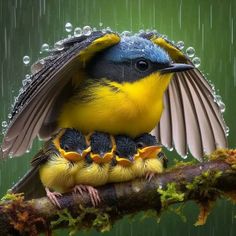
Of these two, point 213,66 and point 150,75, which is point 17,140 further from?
point 213,66

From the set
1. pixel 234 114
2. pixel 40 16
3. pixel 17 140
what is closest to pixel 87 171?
pixel 17 140

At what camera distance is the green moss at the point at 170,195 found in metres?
4.77

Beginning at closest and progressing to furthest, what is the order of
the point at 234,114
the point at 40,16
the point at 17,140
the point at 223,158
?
the point at 223,158, the point at 17,140, the point at 234,114, the point at 40,16

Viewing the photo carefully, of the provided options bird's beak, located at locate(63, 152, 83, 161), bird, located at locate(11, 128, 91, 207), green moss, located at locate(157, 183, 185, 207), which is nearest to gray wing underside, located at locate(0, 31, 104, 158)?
bird, located at locate(11, 128, 91, 207)

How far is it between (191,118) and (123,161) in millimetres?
1169

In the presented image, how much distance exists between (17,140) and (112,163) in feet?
1.82

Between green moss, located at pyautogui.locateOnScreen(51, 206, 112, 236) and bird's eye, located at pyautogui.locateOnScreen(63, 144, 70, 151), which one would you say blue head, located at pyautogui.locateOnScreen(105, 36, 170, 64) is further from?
green moss, located at pyautogui.locateOnScreen(51, 206, 112, 236)

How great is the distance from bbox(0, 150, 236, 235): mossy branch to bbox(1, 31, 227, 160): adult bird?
414 mm

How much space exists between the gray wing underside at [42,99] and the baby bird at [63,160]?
5.5 inches

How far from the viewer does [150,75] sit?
211 inches

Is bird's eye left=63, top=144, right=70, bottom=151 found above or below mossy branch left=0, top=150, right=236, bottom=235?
above

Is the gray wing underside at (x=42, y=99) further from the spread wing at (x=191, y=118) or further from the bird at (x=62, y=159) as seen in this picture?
the spread wing at (x=191, y=118)

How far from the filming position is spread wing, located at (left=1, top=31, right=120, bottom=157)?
17.0 ft

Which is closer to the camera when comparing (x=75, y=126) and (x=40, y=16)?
(x=75, y=126)
